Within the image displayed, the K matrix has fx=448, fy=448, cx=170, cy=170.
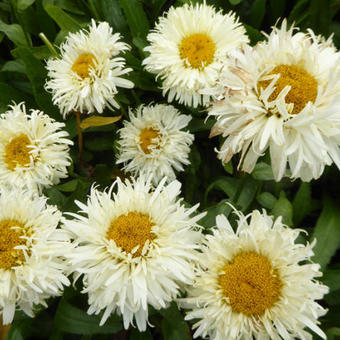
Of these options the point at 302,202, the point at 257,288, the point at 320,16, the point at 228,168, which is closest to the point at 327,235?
the point at 302,202

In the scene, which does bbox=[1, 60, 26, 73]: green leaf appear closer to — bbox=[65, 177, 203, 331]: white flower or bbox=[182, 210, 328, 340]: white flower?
bbox=[65, 177, 203, 331]: white flower

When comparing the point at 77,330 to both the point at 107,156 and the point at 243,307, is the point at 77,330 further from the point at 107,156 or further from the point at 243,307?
the point at 107,156

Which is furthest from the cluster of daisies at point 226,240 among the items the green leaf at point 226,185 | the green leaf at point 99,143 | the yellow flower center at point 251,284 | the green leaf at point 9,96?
the green leaf at point 9,96

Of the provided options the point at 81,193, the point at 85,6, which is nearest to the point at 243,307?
the point at 81,193

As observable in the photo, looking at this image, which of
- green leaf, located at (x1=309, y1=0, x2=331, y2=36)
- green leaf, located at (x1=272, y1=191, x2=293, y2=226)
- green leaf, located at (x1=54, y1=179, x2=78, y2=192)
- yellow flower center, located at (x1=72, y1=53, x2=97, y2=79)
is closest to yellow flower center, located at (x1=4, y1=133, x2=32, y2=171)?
green leaf, located at (x1=54, y1=179, x2=78, y2=192)

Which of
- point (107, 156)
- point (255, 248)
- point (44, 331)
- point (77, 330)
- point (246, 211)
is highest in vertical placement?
point (255, 248)
